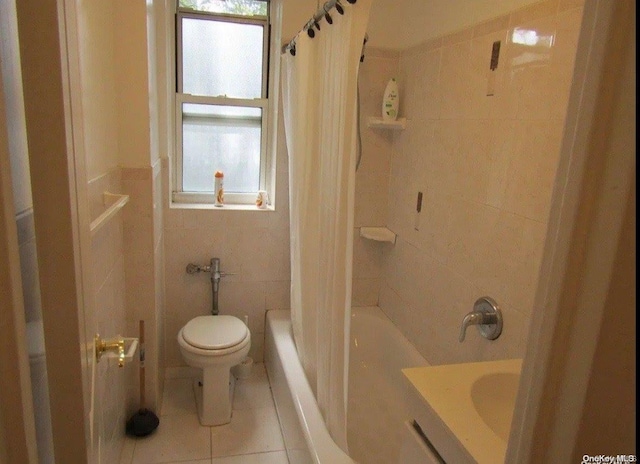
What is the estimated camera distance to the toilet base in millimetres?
2334

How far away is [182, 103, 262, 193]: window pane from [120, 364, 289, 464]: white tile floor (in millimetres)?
1293

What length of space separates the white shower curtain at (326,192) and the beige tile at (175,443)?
2.19ft

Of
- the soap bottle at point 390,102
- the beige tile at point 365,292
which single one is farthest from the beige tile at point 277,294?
the soap bottle at point 390,102

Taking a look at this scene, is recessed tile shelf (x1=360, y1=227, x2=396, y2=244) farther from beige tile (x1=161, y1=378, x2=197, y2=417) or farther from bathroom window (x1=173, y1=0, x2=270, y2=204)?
beige tile (x1=161, y1=378, x2=197, y2=417)

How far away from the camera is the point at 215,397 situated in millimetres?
2357

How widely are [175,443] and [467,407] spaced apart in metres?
1.66

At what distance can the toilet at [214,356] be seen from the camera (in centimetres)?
226

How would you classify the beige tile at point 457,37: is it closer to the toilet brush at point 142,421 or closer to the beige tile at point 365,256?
the beige tile at point 365,256

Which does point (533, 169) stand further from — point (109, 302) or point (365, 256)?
point (109, 302)

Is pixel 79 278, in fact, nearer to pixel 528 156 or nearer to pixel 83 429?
pixel 83 429

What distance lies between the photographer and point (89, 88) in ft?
4.74

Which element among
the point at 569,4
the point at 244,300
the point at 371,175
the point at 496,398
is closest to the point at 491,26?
the point at 569,4

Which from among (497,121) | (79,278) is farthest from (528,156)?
(79,278)

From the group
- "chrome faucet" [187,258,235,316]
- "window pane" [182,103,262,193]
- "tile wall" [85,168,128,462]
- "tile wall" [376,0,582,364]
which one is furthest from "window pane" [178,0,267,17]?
"chrome faucet" [187,258,235,316]
